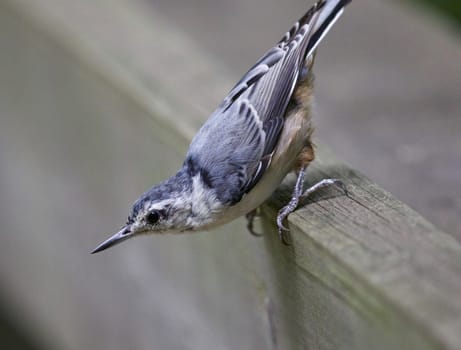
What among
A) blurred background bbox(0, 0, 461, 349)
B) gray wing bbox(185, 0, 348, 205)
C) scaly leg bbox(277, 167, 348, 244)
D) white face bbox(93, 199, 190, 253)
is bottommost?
blurred background bbox(0, 0, 461, 349)

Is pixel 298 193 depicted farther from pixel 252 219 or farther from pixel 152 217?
pixel 152 217

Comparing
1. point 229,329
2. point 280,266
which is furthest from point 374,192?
point 229,329

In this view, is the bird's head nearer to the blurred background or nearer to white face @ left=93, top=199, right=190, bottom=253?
white face @ left=93, top=199, right=190, bottom=253

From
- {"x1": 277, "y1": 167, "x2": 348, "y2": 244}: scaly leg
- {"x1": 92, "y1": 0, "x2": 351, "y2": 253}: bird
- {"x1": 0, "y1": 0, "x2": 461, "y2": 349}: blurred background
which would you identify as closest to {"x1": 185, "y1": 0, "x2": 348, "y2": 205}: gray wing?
{"x1": 92, "y1": 0, "x2": 351, "y2": 253}: bird

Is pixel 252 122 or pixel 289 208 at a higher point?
pixel 252 122

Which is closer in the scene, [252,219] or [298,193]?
[298,193]

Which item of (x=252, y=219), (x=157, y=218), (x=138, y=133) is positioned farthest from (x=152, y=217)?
(x=138, y=133)
